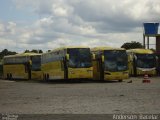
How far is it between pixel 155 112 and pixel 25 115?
13.9 ft

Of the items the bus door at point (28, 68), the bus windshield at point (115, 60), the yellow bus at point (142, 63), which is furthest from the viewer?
the bus door at point (28, 68)

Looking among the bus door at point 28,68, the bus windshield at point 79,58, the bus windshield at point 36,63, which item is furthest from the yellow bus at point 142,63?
the bus windshield at point 79,58

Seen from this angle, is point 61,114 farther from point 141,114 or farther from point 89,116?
point 141,114

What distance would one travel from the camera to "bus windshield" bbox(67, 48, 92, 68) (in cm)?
4269

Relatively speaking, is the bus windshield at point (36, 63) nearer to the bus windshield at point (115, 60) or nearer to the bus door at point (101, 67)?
the bus door at point (101, 67)

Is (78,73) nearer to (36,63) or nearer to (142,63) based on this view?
(142,63)

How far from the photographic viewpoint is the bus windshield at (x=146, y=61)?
57031 millimetres

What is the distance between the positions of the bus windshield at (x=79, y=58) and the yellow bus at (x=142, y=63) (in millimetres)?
15223

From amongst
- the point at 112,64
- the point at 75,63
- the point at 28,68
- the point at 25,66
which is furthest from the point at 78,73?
the point at 25,66

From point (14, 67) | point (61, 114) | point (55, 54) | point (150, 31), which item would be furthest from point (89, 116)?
point (150, 31)

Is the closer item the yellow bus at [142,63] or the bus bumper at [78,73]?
the bus bumper at [78,73]

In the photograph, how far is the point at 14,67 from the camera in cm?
6316

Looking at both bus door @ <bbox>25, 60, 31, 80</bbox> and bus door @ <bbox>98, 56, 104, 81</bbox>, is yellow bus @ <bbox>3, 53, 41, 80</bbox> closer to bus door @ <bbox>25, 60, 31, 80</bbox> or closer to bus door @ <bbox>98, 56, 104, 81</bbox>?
bus door @ <bbox>25, 60, 31, 80</bbox>

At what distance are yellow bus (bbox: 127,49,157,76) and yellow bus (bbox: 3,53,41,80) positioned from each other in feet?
35.0
